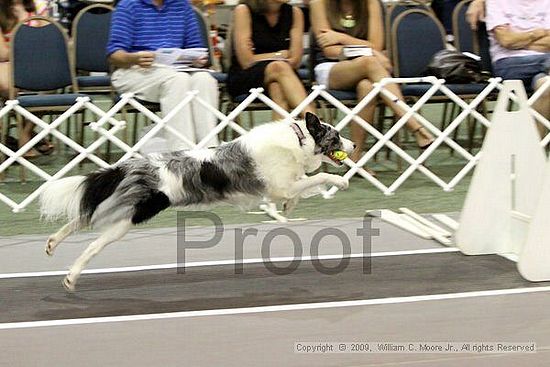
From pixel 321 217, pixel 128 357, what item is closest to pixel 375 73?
pixel 321 217

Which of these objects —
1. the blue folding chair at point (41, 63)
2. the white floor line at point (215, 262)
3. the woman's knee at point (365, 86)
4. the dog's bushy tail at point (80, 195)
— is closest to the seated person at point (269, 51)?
the woman's knee at point (365, 86)

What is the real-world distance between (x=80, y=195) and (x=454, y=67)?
3.68 metres

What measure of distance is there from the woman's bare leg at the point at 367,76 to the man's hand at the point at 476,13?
106cm

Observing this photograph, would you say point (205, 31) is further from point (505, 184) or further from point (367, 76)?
point (505, 184)

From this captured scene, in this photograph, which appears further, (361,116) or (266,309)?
(361,116)

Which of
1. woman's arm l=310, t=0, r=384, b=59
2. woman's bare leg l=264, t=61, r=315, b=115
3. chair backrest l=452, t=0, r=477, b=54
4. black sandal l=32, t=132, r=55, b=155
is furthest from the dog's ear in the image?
black sandal l=32, t=132, r=55, b=155

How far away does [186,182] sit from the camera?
409cm

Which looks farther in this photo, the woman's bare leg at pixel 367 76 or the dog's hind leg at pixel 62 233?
the woman's bare leg at pixel 367 76

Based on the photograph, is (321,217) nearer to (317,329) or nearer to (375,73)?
(375,73)

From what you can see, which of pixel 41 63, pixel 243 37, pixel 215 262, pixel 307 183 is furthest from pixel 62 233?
pixel 41 63

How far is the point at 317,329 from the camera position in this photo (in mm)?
3455

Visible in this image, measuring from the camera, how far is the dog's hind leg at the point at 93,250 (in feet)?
13.2

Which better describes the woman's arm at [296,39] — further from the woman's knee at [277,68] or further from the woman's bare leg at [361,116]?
the woman's bare leg at [361,116]

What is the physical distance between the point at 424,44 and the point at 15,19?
3237 mm
